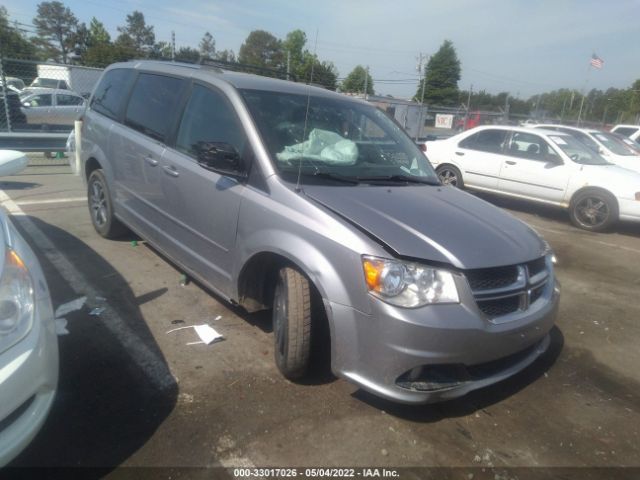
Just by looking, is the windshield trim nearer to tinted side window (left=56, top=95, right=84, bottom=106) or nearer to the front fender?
the front fender

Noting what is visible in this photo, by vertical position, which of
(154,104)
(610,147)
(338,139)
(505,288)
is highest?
(610,147)

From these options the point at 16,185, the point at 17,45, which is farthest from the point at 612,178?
the point at 17,45

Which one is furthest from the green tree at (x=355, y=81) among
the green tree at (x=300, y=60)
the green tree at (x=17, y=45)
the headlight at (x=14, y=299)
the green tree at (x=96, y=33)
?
the green tree at (x=96, y=33)

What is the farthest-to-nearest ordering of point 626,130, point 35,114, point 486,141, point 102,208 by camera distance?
point 626,130
point 35,114
point 486,141
point 102,208

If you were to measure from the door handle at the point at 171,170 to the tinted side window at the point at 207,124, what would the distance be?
0.16 meters

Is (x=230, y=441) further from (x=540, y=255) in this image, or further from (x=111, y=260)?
(x=111, y=260)

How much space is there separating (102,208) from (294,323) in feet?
11.0

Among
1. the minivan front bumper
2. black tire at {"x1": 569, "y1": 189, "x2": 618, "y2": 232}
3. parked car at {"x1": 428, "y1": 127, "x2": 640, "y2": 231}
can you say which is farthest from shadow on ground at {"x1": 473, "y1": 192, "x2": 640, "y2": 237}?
the minivan front bumper

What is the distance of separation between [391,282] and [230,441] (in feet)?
3.79

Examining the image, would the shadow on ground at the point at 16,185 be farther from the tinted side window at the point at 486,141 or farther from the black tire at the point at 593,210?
the black tire at the point at 593,210

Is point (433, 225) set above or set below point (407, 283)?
above

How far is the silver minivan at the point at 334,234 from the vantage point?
2348 mm

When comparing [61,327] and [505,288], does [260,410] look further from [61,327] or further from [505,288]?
[61,327]

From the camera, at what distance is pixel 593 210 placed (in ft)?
25.7
